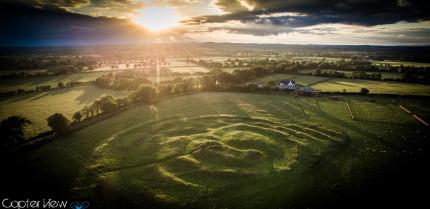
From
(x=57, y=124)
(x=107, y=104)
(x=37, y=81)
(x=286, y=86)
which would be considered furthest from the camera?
(x=37, y=81)

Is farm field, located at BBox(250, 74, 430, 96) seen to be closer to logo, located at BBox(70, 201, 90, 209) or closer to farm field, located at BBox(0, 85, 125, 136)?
farm field, located at BBox(0, 85, 125, 136)

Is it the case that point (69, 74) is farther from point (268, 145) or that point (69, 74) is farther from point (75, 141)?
point (268, 145)

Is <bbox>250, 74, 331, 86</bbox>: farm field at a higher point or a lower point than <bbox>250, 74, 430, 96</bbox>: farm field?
higher

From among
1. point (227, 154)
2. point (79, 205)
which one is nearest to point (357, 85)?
point (227, 154)

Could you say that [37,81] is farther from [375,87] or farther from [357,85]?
[375,87]

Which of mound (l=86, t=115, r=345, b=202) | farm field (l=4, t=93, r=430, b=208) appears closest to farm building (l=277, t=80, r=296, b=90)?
farm field (l=4, t=93, r=430, b=208)

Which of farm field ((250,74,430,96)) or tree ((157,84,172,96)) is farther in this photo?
farm field ((250,74,430,96))

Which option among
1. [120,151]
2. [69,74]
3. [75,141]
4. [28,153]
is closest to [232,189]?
[120,151]
